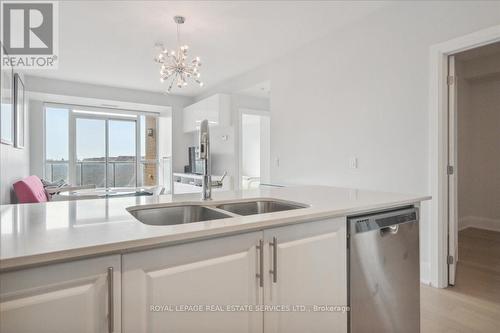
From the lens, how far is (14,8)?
2.70 meters

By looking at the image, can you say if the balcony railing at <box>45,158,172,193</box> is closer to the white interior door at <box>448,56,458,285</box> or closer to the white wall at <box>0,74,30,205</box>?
the white wall at <box>0,74,30,205</box>

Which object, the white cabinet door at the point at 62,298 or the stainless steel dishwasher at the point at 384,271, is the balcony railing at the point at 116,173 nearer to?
the stainless steel dishwasher at the point at 384,271

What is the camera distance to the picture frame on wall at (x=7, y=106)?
9.13 feet

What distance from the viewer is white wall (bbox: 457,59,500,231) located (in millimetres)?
4285

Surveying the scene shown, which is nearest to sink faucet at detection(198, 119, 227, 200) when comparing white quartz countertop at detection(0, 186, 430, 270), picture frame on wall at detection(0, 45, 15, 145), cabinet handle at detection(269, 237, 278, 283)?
white quartz countertop at detection(0, 186, 430, 270)

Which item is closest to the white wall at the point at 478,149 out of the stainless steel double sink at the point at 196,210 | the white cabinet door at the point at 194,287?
the stainless steel double sink at the point at 196,210

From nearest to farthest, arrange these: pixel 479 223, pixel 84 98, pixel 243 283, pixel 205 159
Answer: pixel 243 283
pixel 205 159
pixel 479 223
pixel 84 98

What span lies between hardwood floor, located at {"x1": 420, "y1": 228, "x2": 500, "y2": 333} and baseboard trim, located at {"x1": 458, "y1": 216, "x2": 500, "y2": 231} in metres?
1.25

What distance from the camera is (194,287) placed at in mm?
946

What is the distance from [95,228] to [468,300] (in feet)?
8.56

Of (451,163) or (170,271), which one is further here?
(451,163)

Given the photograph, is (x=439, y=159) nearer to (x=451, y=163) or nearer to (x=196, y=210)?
(x=451, y=163)

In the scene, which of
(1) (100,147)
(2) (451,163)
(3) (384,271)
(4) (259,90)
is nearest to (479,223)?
(2) (451,163)

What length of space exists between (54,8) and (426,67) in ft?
11.3
